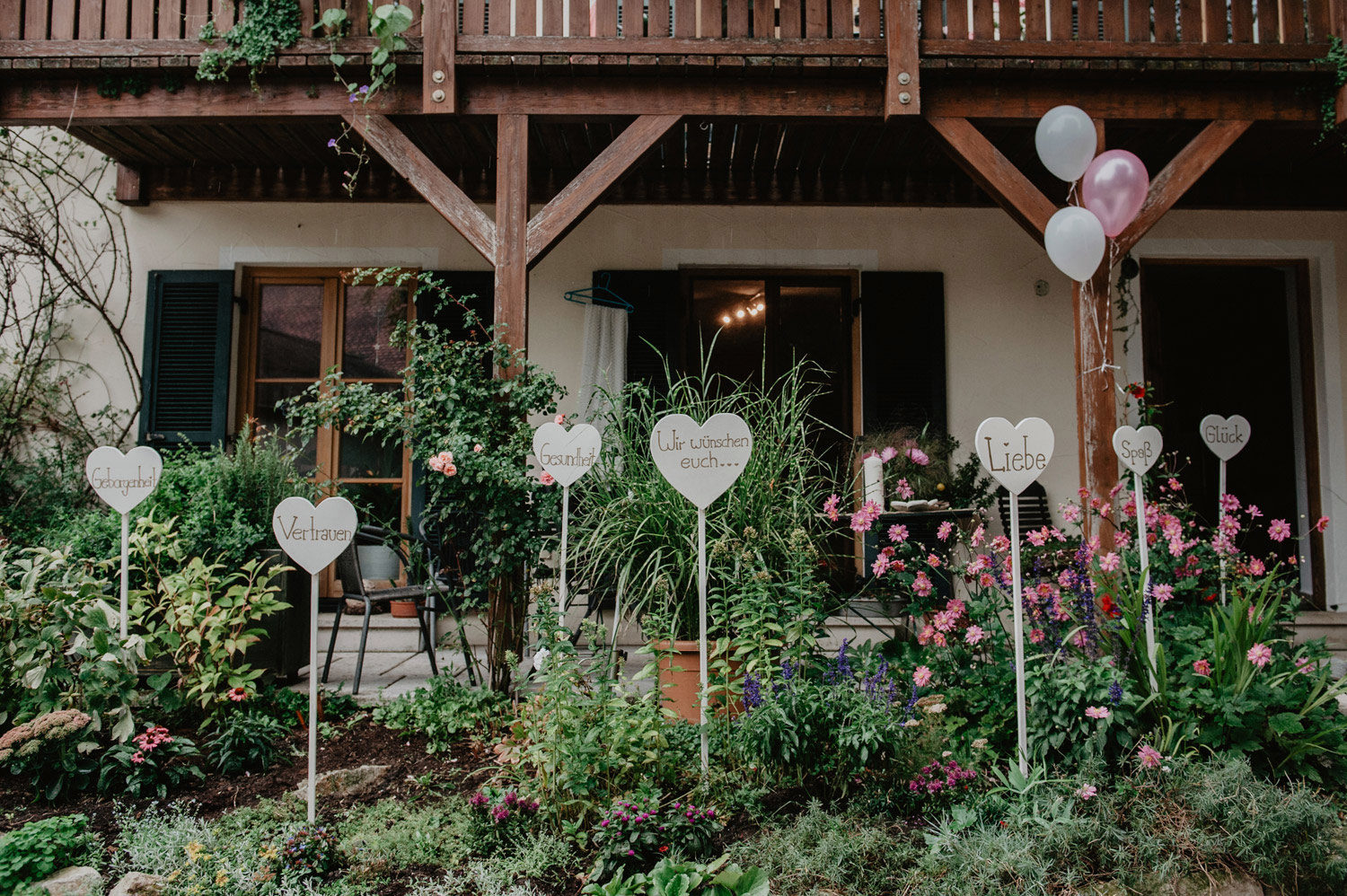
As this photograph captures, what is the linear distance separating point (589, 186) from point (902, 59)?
158cm

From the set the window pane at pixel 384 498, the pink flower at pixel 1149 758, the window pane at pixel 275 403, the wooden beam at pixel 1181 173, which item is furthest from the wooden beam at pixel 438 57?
the pink flower at pixel 1149 758

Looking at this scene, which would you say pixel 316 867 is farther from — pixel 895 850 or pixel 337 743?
pixel 895 850

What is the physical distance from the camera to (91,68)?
160 inches

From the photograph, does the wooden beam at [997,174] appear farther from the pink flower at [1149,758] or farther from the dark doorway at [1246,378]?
the pink flower at [1149,758]

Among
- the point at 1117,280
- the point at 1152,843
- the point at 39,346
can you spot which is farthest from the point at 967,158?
the point at 39,346

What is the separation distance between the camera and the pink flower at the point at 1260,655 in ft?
8.66

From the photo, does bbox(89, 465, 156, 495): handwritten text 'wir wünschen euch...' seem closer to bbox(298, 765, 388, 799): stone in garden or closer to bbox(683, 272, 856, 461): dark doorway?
bbox(298, 765, 388, 799): stone in garden

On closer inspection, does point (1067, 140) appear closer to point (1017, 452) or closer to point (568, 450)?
point (1017, 452)

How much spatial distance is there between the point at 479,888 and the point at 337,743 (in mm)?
1287

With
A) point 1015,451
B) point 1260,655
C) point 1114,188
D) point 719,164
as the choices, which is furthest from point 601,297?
point 1260,655

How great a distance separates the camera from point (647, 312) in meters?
5.50

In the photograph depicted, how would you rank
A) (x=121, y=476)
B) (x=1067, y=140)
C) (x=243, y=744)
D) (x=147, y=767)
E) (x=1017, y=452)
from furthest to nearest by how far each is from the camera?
1. (x=1067, y=140)
2. (x=121, y=476)
3. (x=243, y=744)
4. (x=147, y=767)
5. (x=1017, y=452)

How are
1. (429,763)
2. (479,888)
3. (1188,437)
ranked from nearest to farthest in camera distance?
(479,888)
(429,763)
(1188,437)

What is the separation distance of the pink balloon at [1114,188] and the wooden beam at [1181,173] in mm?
145
